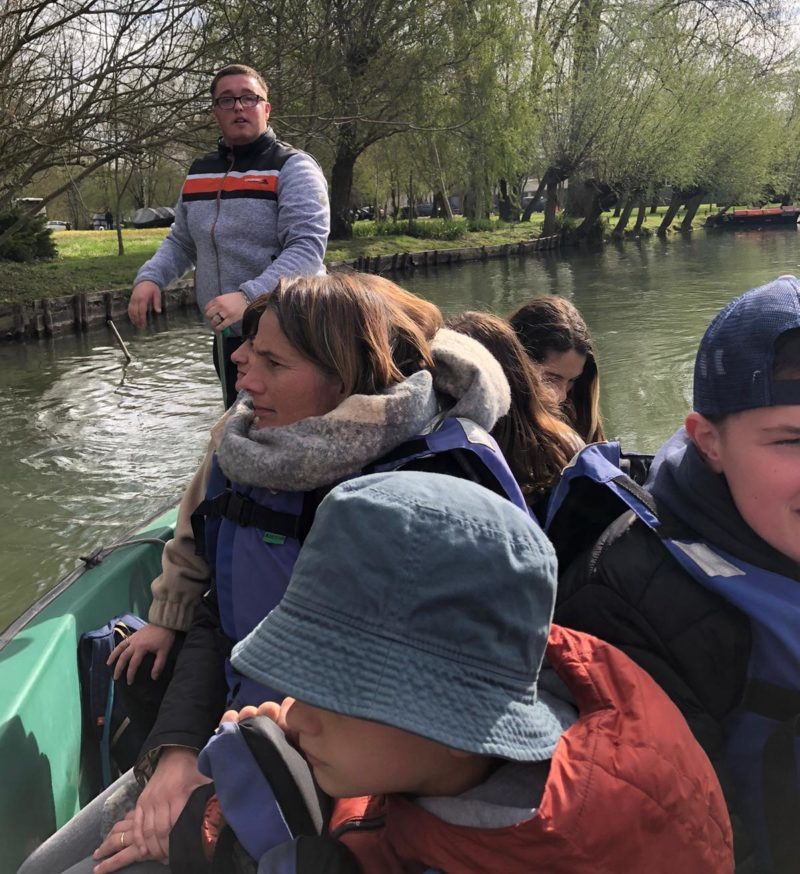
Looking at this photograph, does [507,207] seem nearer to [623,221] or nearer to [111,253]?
[623,221]

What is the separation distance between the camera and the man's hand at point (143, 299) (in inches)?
119

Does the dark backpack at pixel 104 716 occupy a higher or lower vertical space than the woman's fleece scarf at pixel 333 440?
lower

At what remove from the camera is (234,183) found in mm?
3164

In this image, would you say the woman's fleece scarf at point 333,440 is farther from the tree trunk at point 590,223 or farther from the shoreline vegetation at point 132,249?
the tree trunk at point 590,223

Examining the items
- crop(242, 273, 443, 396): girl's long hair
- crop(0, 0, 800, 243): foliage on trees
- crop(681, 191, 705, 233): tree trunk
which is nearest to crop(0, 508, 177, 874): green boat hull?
crop(242, 273, 443, 396): girl's long hair

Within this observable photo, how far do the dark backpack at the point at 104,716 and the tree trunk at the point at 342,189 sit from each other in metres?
20.8

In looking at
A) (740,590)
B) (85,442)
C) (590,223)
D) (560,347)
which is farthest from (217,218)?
(590,223)

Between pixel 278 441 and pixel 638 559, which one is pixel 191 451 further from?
pixel 638 559

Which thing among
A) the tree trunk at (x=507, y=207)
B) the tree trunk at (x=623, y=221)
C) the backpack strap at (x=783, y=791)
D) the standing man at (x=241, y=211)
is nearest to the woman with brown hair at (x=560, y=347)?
the standing man at (x=241, y=211)

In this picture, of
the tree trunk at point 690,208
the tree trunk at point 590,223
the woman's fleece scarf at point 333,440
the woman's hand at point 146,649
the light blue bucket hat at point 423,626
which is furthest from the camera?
the tree trunk at point 690,208

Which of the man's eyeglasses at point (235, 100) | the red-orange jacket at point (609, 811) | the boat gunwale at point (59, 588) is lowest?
the boat gunwale at point (59, 588)

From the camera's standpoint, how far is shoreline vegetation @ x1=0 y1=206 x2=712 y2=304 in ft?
46.3

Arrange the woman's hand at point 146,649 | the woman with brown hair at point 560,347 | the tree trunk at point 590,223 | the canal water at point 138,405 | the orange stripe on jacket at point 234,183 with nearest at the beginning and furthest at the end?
the woman's hand at point 146,649 → the woman with brown hair at point 560,347 → the orange stripe on jacket at point 234,183 → the canal water at point 138,405 → the tree trunk at point 590,223

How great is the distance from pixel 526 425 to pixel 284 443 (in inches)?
30.3
